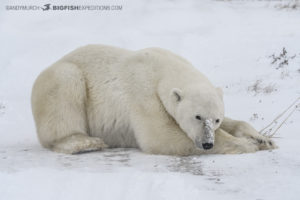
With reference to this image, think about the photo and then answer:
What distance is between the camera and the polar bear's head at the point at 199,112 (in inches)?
188

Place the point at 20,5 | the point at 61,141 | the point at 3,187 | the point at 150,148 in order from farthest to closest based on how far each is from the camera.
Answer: the point at 20,5, the point at 61,141, the point at 150,148, the point at 3,187

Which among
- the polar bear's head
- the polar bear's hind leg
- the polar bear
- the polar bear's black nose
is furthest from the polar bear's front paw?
the polar bear's hind leg

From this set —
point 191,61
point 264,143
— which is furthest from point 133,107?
point 191,61

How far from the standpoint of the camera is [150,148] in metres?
5.24

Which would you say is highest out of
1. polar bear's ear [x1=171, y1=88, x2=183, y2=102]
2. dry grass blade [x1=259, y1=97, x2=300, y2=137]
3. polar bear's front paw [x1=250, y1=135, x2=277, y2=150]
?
polar bear's ear [x1=171, y1=88, x2=183, y2=102]

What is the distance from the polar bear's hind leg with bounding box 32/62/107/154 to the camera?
5648 mm

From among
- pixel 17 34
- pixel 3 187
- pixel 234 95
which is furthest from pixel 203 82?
pixel 17 34

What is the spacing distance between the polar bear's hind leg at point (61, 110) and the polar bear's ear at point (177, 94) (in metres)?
1.03

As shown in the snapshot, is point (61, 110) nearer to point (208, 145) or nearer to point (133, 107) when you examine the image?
point (133, 107)

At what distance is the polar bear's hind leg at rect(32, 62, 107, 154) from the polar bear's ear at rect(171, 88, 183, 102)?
3.37 ft

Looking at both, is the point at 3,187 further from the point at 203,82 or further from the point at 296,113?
the point at 296,113

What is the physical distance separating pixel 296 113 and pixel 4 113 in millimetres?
4322

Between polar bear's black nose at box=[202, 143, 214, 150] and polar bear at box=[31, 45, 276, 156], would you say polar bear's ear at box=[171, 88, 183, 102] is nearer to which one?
polar bear at box=[31, 45, 276, 156]

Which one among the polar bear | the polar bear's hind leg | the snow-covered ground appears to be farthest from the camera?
the polar bear's hind leg
